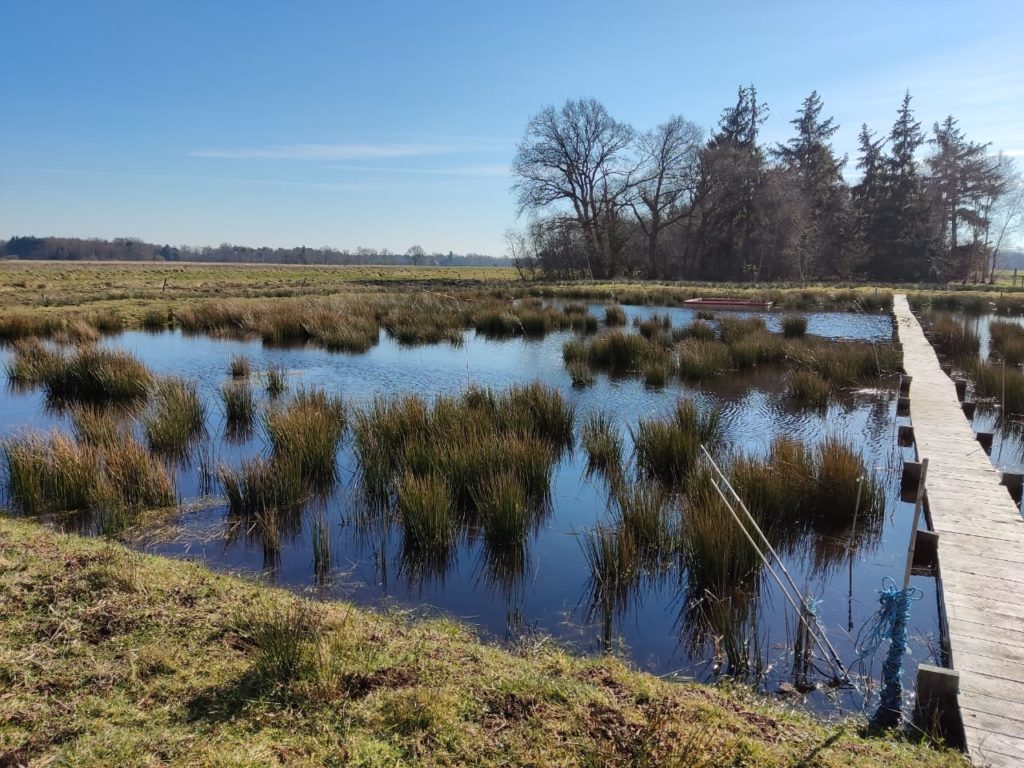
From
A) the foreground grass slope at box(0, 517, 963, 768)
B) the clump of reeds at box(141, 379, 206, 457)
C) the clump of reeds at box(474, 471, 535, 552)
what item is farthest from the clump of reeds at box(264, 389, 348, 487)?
the foreground grass slope at box(0, 517, 963, 768)

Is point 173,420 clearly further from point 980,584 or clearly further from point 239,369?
point 980,584

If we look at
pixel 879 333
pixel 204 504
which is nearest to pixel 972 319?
pixel 879 333

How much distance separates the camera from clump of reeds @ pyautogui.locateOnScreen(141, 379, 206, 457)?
7012 millimetres

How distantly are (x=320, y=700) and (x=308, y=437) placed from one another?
418 cm

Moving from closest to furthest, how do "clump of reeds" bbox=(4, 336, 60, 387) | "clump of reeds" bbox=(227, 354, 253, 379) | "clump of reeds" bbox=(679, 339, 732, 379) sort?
"clump of reeds" bbox=(4, 336, 60, 387) → "clump of reeds" bbox=(227, 354, 253, 379) → "clump of reeds" bbox=(679, 339, 732, 379)

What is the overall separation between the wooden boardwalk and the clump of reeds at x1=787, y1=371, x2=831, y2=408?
2.24 metres

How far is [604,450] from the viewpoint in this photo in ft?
22.1

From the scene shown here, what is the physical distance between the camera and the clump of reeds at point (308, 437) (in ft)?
20.4

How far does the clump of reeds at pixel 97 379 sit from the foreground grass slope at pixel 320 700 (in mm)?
6616

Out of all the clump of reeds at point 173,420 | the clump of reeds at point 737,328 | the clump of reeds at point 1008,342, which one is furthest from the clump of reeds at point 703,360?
the clump of reeds at point 173,420

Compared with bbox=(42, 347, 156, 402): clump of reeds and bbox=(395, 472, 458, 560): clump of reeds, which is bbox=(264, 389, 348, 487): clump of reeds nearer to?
bbox=(395, 472, 458, 560): clump of reeds

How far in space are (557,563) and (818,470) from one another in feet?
8.74

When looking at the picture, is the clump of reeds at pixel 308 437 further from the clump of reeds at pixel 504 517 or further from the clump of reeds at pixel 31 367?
the clump of reeds at pixel 31 367

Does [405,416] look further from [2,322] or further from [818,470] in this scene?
[2,322]
